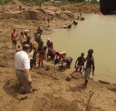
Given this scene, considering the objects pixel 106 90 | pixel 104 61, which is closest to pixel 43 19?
pixel 104 61

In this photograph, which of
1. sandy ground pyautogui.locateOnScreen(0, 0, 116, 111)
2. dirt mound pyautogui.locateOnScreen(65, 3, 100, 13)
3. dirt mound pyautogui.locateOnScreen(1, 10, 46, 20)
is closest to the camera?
sandy ground pyautogui.locateOnScreen(0, 0, 116, 111)

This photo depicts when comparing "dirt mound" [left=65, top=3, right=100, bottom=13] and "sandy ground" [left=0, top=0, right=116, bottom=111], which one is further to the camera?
"dirt mound" [left=65, top=3, right=100, bottom=13]

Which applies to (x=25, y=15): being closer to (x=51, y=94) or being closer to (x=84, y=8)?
(x=51, y=94)

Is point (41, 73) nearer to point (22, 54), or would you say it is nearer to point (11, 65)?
point (11, 65)

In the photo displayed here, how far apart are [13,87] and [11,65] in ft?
7.46

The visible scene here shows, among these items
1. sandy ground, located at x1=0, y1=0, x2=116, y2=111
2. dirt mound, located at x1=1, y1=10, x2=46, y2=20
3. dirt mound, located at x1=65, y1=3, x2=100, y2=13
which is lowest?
sandy ground, located at x1=0, y1=0, x2=116, y2=111

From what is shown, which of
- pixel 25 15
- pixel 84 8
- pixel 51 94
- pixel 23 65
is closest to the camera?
pixel 23 65

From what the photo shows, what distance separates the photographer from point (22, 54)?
3688 millimetres

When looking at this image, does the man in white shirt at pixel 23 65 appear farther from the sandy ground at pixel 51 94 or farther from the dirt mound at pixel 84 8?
the dirt mound at pixel 84 8

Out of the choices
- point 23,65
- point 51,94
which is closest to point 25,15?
point 51,94

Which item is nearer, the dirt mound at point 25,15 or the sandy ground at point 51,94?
the sandy ground at point 51,94

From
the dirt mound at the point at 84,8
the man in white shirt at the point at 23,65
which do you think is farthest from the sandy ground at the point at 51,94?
the dirt mound at the point at 84,8

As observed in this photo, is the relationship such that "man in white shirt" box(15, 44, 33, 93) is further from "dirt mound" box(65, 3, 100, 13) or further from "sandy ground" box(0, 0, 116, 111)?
"dirt mound" box(65, 3, 100, 13)

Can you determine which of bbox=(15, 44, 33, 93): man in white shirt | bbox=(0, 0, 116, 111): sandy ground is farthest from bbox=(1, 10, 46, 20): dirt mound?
bbox=(15, 44, 33, 93): man in white shirt
